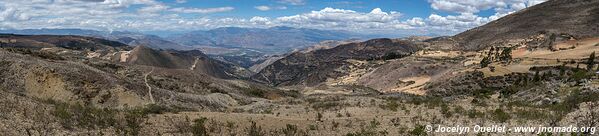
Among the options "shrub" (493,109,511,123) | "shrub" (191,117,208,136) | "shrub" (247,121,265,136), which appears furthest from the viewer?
"shrub" (493,109,511,123)

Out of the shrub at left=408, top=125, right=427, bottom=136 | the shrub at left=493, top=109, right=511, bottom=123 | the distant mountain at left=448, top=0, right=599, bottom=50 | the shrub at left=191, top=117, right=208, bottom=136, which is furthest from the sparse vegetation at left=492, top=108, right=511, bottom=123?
the distant mountain at left=448, top=0, right=599, bottom=50

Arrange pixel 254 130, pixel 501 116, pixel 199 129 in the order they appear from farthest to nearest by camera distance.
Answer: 1. pixel 501 116
2. pixel 254 130
3. pixel 199 129

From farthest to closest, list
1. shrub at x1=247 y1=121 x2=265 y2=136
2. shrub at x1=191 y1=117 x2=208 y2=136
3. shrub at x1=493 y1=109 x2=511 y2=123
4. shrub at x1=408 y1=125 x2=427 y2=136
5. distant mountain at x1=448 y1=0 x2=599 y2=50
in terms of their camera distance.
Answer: distant mountain at x1=448 y1=0 x2=599 y2=50, shrub at x1=493 y1=109 x2=511 y2=123, shrub at x1=247 y1=121 x2=265 y2=136, shrub at x1=408 y1=125 x2=427 y2=136, shrub at x1=191 y1=117 x2=208 y2=136

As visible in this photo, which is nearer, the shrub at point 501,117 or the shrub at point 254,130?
the shrub at point 254,130

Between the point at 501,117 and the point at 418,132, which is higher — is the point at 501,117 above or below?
above

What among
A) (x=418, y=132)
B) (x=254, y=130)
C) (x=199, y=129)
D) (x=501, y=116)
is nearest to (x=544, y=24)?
(x=501, y=116)

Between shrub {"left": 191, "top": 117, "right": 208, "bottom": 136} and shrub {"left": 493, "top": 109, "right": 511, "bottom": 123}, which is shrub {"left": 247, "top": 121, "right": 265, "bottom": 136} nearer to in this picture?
shrub {"left": 191, "top": 117, "right": 208, "bottom": 136}

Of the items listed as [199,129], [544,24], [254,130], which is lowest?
[254,130]

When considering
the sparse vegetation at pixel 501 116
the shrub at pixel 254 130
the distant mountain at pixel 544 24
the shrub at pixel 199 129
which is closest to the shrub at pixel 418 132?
the sparse vegetation at pixel 501 116

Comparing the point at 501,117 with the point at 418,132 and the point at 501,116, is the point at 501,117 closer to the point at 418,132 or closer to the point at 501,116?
the point at 501,116

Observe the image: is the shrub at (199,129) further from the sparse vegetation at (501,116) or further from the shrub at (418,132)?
the sparse vegetation at (501,116)
